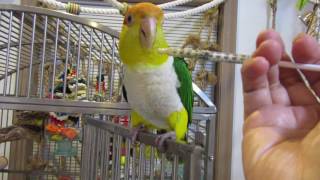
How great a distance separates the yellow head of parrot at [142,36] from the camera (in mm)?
748

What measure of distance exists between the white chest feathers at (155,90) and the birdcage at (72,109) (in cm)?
9

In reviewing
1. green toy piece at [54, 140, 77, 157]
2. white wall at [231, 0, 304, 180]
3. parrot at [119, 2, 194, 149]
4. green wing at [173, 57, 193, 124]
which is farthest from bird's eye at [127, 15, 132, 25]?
white wall at [231, 0, 304, 180]

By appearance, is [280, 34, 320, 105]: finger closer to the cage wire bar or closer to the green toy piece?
the cage wire bar

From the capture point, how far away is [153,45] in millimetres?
776

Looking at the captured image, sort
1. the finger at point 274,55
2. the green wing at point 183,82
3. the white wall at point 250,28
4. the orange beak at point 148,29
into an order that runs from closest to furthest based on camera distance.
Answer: the finger at point 274,55 < the orange beak at point 148,29 < the green wing at point 183,82 < the white wall at point 250,28

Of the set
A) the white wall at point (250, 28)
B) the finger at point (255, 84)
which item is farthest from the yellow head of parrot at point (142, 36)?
the white wall at point (250, 28)

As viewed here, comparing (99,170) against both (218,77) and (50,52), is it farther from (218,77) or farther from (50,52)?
(218,77)

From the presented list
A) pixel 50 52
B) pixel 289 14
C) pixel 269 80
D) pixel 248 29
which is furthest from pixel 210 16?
pixel 269 80

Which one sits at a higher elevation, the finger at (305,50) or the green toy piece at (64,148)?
the finger at (305,50)

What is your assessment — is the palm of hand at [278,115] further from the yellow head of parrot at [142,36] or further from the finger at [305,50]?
the yellow head of parrot at [142,36]

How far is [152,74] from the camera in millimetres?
792

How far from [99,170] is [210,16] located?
1075 millimetres

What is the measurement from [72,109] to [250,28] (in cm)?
101

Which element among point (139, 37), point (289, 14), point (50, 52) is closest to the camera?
point (139, 37)
